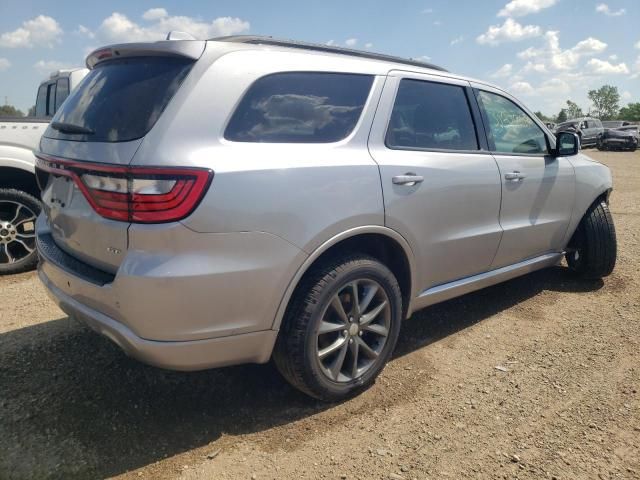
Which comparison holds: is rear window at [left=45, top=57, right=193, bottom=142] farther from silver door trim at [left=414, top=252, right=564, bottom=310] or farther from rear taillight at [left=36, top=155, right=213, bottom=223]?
silver door trim at [left=414, top=252, right=564, bottom=310]

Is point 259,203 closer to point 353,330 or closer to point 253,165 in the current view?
point 253,165

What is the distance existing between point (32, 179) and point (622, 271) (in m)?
6.01

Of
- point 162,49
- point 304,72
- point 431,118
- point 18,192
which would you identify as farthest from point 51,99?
point 431,118

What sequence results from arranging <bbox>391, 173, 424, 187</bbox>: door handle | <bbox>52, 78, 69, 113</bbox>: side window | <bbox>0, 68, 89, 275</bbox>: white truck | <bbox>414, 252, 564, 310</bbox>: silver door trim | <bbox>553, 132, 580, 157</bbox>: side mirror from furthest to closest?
<bbox>52, 78, 69, 113</bbox>: side window, <bbox>0, 68, 89, 275</bbox>: white truck, <bbox>553, 132, 580, 157</bbox>: side mirror, <bbox>414, 252, 564, 310</bbox>: silver door trim, <bbox>391, 173, 424, 187</bbox>: door handle

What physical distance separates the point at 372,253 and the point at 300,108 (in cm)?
93

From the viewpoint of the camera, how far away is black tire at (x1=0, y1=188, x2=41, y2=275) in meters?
4.68

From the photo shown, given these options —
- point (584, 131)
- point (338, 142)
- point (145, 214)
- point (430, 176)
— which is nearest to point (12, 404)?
point (145, 214)

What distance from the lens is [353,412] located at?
2.69 meters

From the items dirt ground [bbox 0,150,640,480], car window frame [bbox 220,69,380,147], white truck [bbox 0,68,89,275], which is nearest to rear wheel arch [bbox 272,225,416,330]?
car window frame [bbox 220,69,380,147]

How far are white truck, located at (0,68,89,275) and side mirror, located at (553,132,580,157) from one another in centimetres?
451

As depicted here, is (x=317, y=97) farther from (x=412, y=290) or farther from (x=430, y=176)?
(x=412, y=290)

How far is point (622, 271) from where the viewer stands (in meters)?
5.07

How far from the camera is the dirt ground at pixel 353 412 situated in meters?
2.28

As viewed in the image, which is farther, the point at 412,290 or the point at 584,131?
the point at 584,131
